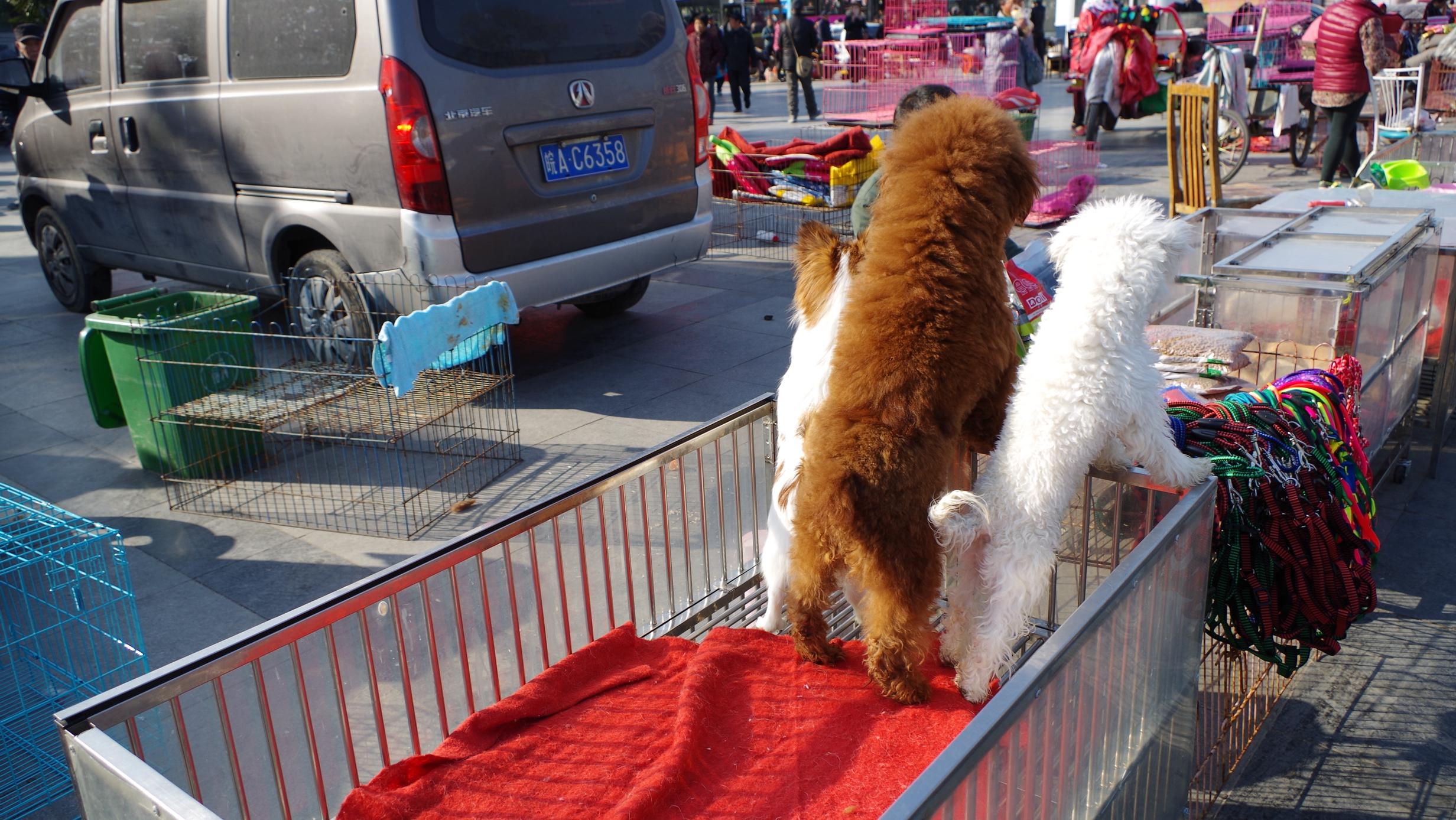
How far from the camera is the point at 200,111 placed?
267 inches

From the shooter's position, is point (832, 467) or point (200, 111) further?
point (200, 111)

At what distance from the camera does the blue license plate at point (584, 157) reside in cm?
626

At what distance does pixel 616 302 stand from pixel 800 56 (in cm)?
1233

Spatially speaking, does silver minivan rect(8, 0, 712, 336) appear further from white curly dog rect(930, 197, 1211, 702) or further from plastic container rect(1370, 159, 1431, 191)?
plastic container rect(1370, 159, 1431, 191)

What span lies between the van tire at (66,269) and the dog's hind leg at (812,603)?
805 cm

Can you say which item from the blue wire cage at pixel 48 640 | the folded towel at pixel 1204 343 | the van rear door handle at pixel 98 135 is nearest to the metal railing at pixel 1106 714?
the folded towel at pixel 1204 343

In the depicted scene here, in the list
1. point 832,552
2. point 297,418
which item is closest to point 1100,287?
point 832,552

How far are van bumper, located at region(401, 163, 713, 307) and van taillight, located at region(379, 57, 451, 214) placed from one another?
0.30 ft

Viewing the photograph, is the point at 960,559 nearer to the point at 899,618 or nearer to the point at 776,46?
the point at 899,618

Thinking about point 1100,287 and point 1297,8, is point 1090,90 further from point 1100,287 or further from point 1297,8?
point 1100,287

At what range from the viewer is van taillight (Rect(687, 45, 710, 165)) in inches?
279

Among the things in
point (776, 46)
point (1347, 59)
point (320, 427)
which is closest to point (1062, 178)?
point (1347, 59)

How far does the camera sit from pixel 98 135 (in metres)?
7.74

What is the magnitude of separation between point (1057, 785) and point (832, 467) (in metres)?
0.84
